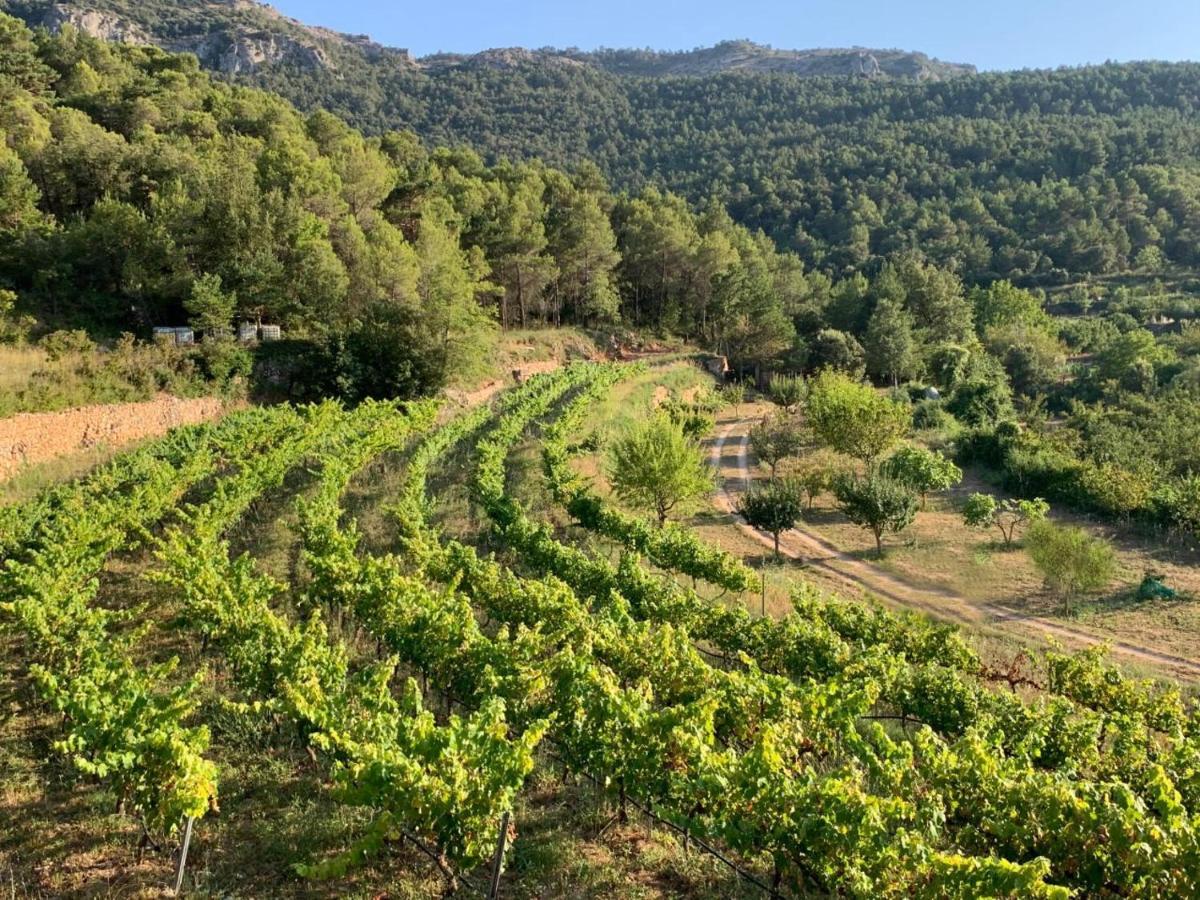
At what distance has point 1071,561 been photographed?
61.0 feet

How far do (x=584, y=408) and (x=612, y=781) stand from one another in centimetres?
2578

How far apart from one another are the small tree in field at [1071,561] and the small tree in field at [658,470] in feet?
30.8

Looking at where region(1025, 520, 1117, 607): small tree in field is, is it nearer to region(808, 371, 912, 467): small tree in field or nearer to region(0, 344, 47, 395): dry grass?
region(808, 371, 912, 467): small tree in field

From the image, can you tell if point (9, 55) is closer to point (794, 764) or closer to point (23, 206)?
point (23, 206)

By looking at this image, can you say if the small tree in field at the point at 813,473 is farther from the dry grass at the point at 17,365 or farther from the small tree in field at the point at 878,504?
the dry grass at the point at 17,365

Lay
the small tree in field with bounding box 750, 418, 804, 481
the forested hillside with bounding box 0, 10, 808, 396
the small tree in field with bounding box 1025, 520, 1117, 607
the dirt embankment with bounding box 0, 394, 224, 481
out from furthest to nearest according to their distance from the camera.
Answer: the small tree in field with bounding box 750, 418, 804, 481 → the forested hillside with bounding box 0, 10, 808, 396 → the dirt embankment with bounding box 0, 394, 224, 481 → the small tree in field with bounding box 1025, 520, 1117, 607

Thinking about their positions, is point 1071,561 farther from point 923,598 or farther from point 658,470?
point 658,470

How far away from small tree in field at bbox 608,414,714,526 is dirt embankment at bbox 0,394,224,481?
59.7 feet

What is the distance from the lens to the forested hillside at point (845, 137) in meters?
87.5

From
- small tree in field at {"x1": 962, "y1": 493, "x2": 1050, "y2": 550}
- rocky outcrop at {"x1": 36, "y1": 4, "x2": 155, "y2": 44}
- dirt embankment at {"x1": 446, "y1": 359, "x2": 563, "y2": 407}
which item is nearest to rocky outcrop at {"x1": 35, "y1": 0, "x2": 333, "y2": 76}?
rocky outcrop at {"x1": 36, "y1": 4, "x2": 155, "y2": 44}

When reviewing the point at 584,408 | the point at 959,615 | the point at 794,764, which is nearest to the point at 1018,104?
the point at 584,408

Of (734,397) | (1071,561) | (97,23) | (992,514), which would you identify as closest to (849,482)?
(992,514)

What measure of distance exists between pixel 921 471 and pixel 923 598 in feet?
26.8

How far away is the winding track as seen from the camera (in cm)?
1627
